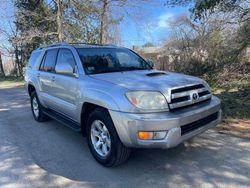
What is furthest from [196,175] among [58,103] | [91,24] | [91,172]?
[91,24]

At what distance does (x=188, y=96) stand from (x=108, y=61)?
1796 millimetres

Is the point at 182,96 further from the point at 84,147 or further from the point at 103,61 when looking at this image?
the point at 84,147

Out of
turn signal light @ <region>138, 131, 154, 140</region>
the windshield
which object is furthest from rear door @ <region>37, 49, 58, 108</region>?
turn signal light @ <region>138, 131, 154, 140</region>

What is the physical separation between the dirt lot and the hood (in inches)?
47.5

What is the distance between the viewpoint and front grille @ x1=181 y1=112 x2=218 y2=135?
3.82 m

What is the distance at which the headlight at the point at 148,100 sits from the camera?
12.0 ft

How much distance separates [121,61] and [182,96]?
1786mm

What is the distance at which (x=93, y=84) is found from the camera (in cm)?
428

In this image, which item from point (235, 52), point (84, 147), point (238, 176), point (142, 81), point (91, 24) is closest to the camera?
point (238, 176)

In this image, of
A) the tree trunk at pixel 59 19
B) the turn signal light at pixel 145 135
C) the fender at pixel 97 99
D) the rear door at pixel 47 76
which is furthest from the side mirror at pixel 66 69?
the tree trunk at pixel 59 19

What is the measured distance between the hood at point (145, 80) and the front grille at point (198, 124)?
1.86 ft

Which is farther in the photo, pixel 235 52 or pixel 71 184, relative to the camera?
pixel 235 52

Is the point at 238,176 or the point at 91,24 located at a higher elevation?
the point at 91,24

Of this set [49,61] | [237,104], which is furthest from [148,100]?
[237,104]
